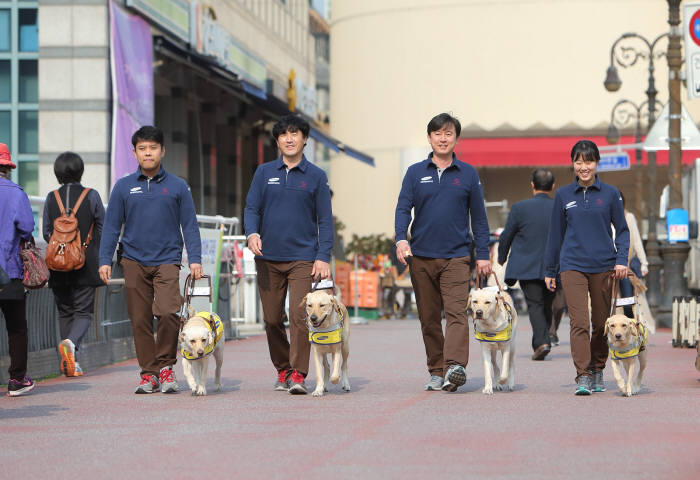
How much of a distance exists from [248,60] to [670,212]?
526 inches

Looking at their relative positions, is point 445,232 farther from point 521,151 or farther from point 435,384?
point 521,151

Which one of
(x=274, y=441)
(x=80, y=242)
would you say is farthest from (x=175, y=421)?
(x=80, y=242)

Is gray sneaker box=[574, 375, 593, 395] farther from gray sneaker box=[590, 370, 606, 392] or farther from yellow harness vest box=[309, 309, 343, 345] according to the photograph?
yellow harness vest box=[309, 309, 343, 345]

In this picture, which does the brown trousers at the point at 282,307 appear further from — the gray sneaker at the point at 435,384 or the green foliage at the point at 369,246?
the green foliage at the point at 369,246

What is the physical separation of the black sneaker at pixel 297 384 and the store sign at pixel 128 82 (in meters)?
12.8

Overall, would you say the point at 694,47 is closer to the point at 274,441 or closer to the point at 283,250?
the point at 283,250

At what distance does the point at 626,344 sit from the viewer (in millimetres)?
9680

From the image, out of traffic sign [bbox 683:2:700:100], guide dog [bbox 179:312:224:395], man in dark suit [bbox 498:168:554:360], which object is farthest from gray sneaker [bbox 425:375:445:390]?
traffic sign [bbox 683:2:700:100]

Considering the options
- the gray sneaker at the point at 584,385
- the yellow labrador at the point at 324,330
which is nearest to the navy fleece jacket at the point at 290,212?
the yellow labrador at the point at 324,330

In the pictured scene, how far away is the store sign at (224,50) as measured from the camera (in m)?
27.0

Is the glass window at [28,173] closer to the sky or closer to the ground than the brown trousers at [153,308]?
closer to the sky

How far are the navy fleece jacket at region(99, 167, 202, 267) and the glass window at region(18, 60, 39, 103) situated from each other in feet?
43.5

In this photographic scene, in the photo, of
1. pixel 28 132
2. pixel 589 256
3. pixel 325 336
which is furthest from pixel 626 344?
pixel 28 132

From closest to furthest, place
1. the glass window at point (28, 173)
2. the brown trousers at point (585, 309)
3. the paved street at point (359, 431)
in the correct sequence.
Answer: the paved street at point (359, 431)
the brown trousers at point (585, 309)
the glass window at point (28, 173)
